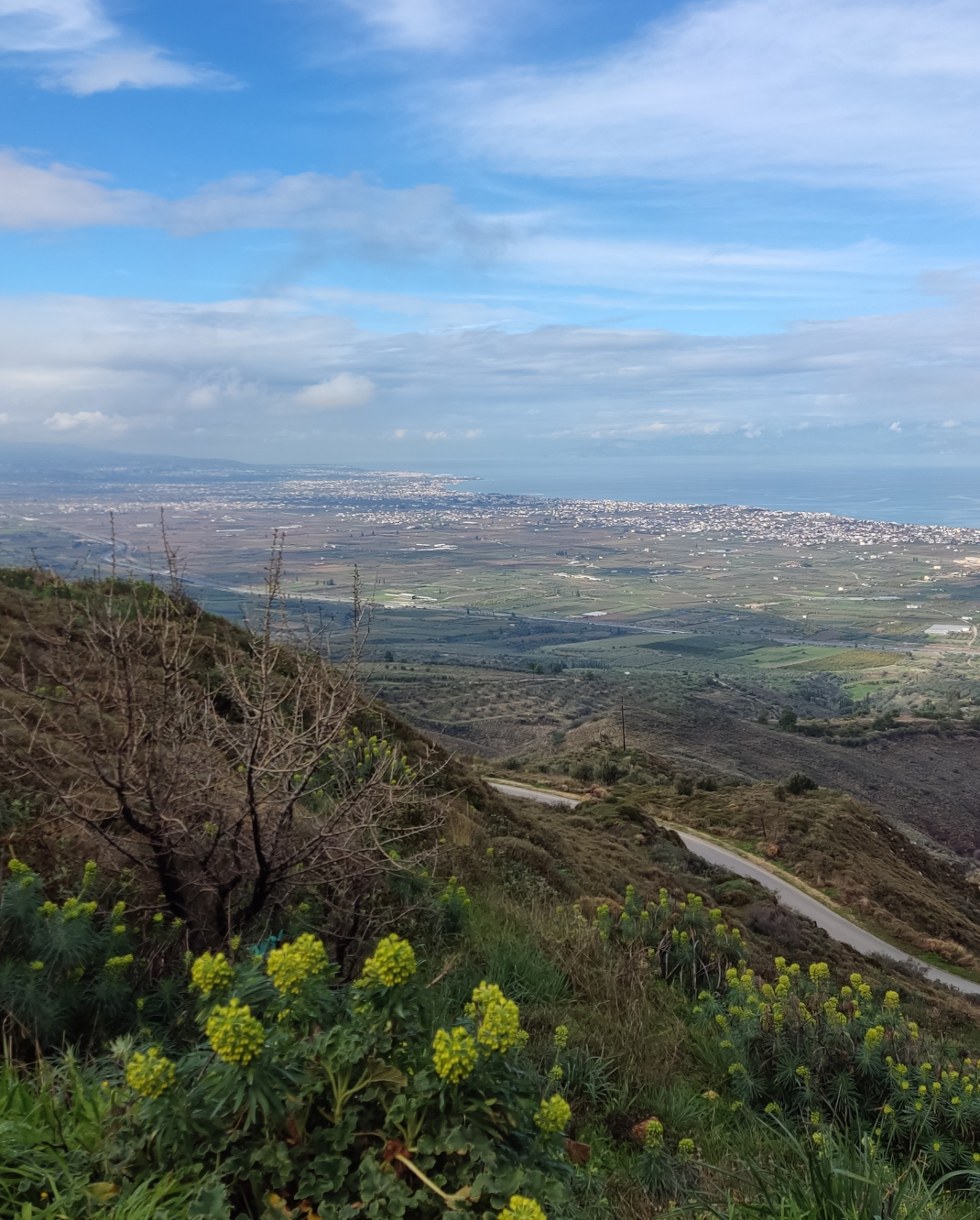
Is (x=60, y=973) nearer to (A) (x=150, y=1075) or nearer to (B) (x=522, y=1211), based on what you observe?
(A) (x=150, y=1075)

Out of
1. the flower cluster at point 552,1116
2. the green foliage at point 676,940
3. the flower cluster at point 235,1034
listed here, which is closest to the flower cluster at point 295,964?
the flower cluster at point 235,1034

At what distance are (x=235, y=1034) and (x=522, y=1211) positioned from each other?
0.86m

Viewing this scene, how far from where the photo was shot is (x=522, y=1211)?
6.38ft

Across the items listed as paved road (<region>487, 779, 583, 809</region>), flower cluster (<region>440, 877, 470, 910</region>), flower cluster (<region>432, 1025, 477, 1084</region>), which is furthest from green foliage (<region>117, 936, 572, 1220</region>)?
paved road (<region>487, 779, 583, 809</region>)

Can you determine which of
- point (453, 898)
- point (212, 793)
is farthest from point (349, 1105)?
point (453, 898)

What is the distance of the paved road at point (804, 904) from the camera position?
1986 cm

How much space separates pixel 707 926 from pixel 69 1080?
7.08m

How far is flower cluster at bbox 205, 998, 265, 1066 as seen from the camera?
2115 millimetres

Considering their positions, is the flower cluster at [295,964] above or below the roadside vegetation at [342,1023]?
above

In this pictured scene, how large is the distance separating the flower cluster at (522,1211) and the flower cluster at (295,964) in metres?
0.88

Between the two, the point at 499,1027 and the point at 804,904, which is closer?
the point at 499,1027

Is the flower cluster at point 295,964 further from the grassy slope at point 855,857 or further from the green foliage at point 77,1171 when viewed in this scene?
the grassy slope at point 855,857

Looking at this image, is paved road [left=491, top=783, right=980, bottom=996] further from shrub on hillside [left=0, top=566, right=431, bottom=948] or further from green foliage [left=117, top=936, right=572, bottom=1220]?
green foliage [left=117, top=936, right=572, bottom=1220]

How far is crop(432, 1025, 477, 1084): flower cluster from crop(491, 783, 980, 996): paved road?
18.9m
